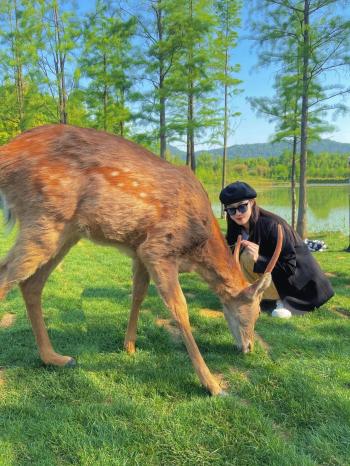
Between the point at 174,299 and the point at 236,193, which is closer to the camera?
the point at 174,299

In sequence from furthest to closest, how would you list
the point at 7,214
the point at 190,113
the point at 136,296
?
the point at 190,113, the point at 136,296, the point at 7,214

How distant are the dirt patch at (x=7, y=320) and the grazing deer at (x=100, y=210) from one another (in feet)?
3.87

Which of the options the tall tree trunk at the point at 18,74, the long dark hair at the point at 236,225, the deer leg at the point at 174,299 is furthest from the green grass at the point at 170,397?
the tall tree trunk at the point at 18,74

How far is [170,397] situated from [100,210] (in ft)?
5.26

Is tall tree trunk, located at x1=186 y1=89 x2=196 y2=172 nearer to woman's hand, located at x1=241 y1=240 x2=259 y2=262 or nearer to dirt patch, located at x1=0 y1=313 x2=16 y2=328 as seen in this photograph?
woman's hand, located at x1=241 y1=240 x2=259 y2=262

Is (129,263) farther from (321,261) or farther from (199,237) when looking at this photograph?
(199,237)

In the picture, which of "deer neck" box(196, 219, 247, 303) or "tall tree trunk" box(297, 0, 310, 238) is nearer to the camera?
"deer neck" box(196, 219, 247, 303)

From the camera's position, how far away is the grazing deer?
3.31 meters

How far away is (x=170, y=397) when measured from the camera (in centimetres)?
324

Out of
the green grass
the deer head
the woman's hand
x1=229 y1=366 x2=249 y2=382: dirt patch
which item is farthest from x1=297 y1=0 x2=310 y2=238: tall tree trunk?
x1=229 y1=366 x2=249 y2=382: dirt patch

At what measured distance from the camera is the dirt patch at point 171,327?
4531 mm

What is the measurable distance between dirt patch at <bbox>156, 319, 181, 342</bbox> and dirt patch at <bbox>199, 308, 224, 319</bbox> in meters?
0.52

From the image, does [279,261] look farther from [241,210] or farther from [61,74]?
[61,74]

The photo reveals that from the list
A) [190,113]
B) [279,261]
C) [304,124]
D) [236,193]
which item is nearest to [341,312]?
[279,261]
